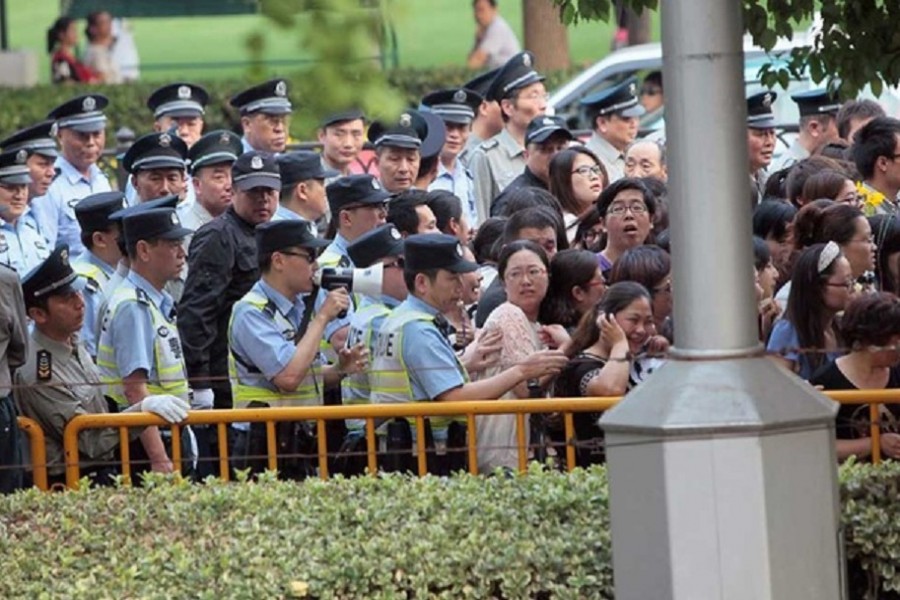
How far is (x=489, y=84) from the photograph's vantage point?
1414 cm

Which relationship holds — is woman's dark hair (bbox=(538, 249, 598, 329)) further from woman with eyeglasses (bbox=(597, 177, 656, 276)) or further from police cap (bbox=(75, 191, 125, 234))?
police cap (bbox=(75, 191, 125, 234))

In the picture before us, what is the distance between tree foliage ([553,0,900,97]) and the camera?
6.71m

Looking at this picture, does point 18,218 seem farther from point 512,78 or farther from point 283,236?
point 283,236

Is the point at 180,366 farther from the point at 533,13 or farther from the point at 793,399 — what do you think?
the point at 533,13

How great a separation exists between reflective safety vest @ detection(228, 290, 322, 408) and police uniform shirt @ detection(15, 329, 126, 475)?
54 cm

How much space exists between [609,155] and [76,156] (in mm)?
3264

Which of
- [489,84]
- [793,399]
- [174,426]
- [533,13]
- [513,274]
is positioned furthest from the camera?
[533,13]

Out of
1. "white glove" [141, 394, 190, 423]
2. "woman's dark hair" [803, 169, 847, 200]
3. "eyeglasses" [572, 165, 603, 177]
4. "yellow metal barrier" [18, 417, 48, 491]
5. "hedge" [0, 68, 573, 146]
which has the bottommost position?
"yellow metal barrier" [18, 417, 48, 491]

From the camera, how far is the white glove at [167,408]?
7836mm

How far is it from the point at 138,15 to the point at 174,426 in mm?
23009

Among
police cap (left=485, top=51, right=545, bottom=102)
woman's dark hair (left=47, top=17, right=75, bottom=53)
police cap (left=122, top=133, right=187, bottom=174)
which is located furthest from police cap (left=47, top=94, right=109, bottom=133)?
woman's dark hair (left=47, top=17, right=75, bottom=53)

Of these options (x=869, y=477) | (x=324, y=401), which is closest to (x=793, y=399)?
(x=869, y=477)

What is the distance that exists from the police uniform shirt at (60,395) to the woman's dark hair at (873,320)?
8.81 feet

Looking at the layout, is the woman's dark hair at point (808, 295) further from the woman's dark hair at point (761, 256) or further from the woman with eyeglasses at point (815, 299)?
the woman's dark hair at point (761, 256)
